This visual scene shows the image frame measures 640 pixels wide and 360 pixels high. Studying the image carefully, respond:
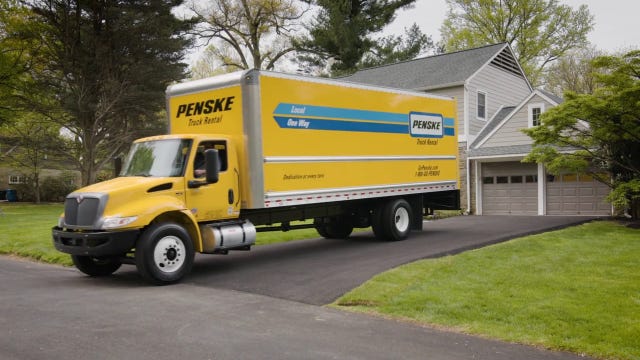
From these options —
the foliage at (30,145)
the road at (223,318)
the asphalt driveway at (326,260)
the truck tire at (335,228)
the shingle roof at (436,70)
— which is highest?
the shingle roof at (436,70)

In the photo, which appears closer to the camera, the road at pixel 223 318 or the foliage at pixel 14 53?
the road at pixel 223 318

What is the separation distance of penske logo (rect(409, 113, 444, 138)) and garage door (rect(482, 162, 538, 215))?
886 centimetres

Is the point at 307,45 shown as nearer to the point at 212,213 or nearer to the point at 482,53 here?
the point at 482,53

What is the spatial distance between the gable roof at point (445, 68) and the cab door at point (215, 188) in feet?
52.8

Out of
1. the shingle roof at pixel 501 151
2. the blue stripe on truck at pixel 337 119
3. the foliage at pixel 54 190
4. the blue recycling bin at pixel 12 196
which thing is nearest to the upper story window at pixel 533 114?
the shingle roof at pixel 501 151

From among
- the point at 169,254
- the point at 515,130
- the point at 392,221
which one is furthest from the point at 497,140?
the point at 169,254

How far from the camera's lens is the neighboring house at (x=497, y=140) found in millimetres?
22359

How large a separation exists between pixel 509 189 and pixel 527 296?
1698 cm

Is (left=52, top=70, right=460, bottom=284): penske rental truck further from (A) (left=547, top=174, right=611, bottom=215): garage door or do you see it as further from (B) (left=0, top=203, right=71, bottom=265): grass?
(A) (left=547, top=174, right=611, bottom=215): garage door

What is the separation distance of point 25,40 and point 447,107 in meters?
22.6

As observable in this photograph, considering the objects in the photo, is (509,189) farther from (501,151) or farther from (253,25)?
(253,25)

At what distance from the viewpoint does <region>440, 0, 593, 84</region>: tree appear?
4225cm

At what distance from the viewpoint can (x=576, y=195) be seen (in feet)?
72.2

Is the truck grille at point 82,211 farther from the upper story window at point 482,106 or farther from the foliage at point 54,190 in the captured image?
the foliage at point 54,190
